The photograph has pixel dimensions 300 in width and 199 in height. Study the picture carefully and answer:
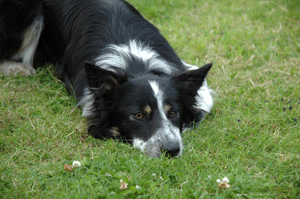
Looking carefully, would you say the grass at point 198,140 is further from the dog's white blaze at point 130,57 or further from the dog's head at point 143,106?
the dog's white blaze at point 130,57

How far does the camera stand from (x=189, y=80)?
4.18m

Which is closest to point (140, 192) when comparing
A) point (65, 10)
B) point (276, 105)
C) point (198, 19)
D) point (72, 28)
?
point (276, 105)

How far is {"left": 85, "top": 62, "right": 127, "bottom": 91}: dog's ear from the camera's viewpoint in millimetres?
3787

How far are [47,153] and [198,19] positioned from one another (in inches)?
204

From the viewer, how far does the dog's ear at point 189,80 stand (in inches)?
161

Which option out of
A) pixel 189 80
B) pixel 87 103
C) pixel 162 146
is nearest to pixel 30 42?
pixel 87 103

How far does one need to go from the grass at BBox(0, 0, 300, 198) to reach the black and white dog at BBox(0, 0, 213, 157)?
8.0 inches

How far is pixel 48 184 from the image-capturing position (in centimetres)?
325

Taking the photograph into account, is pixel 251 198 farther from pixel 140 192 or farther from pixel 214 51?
pixel 214 51

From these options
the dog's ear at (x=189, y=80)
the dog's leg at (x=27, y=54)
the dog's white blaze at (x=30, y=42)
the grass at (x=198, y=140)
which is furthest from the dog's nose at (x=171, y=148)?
the dog's white blaze at (x=30, y=42)

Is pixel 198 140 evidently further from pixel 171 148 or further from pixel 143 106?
pixel 143 106

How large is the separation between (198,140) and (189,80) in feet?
2.47

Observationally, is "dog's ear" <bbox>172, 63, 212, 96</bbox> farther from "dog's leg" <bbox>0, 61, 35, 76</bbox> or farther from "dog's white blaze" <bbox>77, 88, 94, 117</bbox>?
"dog's leg" <bbox>0, 61, 35, 76</bbox>

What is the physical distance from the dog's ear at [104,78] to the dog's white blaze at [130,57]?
394 mm
